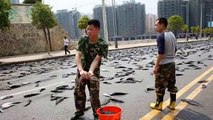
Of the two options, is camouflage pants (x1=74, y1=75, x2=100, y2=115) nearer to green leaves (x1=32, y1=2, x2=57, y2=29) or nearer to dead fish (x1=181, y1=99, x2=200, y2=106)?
dead fish (x1=181, y1=99, x2=200, y2=106)

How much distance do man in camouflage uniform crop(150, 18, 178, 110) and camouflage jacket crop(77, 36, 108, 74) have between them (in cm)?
108

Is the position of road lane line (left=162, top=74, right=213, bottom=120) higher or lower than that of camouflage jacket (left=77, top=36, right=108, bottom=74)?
lower

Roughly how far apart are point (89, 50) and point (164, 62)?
4.84ft

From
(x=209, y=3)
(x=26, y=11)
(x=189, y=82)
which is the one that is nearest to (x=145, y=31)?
(x=209, y=3)

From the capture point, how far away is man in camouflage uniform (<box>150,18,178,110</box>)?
5.21 metres

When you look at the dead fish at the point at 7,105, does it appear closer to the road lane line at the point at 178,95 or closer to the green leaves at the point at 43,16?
the road lane line at the point at 178,95

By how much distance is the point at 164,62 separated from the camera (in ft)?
17.5

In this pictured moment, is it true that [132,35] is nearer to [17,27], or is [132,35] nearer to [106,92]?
[17,27]

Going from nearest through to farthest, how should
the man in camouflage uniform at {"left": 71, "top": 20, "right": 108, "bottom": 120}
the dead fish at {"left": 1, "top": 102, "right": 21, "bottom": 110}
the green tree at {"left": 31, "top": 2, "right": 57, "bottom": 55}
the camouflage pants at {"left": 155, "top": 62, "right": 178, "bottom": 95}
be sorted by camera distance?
the man in camouflage uniform at {"left": 71, "top": 20, "right": 108, "bottom": 120}, the camouflage pants at {"left": 155, "top": 62, "right": 178, "bottom": 95}, the dead fish at {"left": 1, "top": 102, "right": 21, "bottom": 110}, the green tree at {"left": 31, "top": 2, "right": 57, "bottom": 55}

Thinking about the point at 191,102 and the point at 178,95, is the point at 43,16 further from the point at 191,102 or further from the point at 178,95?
the point at 191,102

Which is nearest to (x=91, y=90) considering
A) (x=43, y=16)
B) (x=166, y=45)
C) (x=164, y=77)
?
(x=164, y=77)

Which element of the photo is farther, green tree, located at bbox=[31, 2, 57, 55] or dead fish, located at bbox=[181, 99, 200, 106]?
green tree, located at bbox=[31, 2, 57, 55]

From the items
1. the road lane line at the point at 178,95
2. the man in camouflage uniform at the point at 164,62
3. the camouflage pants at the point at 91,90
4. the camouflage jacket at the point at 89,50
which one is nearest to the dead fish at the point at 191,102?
the road lane line at the point at 178,95

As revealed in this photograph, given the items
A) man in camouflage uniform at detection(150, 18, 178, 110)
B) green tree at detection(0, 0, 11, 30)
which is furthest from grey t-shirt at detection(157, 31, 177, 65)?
green tree at detection(0, 0, 11, 30)
